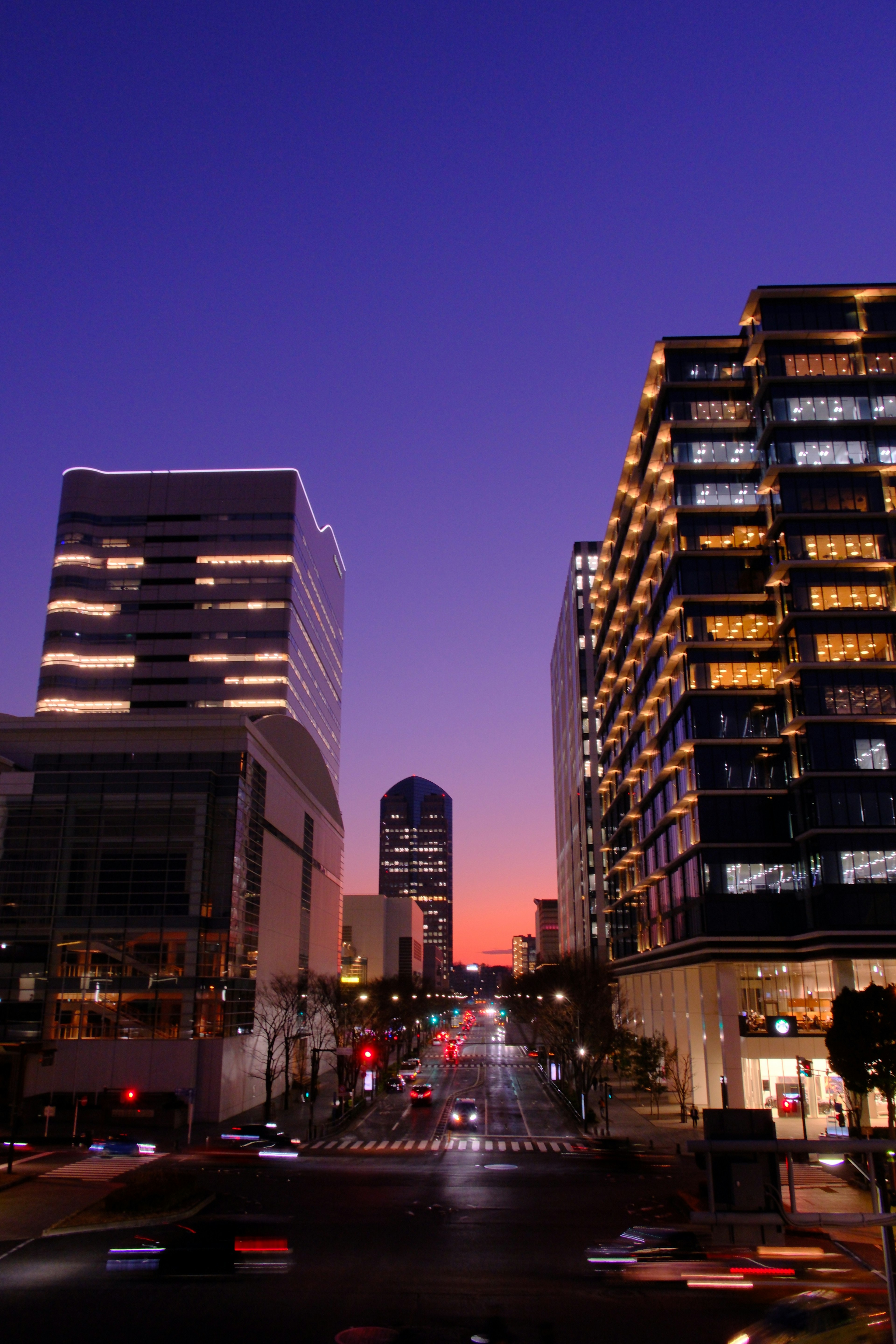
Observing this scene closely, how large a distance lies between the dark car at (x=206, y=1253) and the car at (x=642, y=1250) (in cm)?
848

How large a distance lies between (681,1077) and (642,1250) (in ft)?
183

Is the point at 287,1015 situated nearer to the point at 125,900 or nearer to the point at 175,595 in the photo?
the point at 125,900

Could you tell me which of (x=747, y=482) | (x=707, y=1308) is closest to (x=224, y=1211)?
(x=707, y=1308)

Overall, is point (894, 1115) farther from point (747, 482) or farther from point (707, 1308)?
point (747, 482)

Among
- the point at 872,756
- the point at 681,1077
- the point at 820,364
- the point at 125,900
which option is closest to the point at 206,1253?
the point at 125,900

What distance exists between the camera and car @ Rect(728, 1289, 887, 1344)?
16.7 metres

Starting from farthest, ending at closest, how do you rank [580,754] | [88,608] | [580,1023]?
[580,754] → [88,608] → [580,1023]

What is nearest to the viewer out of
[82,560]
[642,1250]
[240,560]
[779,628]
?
[642,1250]

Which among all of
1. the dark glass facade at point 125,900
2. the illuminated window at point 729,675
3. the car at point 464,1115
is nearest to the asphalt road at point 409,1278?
the car at point 464,1115

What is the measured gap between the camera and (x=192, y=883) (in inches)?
2594

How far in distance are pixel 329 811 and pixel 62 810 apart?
54.7m

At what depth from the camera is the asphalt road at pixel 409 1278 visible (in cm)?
2211

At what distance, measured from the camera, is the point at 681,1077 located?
8012cm

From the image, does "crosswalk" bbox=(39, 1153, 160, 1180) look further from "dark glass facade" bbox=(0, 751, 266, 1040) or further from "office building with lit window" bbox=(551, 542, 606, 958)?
"office building with lit window" bbox=(551, 542, 606, 958)
